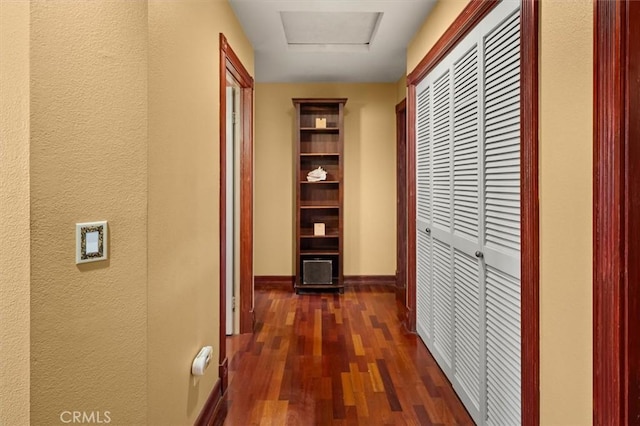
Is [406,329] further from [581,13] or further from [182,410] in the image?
[581,13]

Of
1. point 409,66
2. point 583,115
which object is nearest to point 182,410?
point 583,115

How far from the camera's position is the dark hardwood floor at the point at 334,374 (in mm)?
2211

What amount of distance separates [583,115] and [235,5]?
2.51 m

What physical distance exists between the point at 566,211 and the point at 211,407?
6.72 feet

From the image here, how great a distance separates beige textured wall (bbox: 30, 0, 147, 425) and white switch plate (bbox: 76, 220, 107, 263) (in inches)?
0.8

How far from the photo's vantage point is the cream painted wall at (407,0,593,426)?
3.84 ft

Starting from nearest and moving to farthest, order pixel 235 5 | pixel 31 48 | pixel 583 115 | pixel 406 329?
pixel 31 48
pixel 583 115
pixel 235 5
pixel 406 329

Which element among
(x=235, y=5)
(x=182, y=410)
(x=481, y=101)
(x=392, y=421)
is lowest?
(x=392, y=421)

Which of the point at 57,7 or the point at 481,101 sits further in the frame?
the point at 481,101

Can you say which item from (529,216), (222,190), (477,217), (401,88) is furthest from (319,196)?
(529,216)

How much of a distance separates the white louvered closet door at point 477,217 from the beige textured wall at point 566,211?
0.24 meters

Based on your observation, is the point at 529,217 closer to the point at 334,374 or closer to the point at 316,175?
the point at 334,374

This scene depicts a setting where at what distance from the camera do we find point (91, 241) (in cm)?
122

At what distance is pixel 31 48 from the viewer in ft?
3.49
